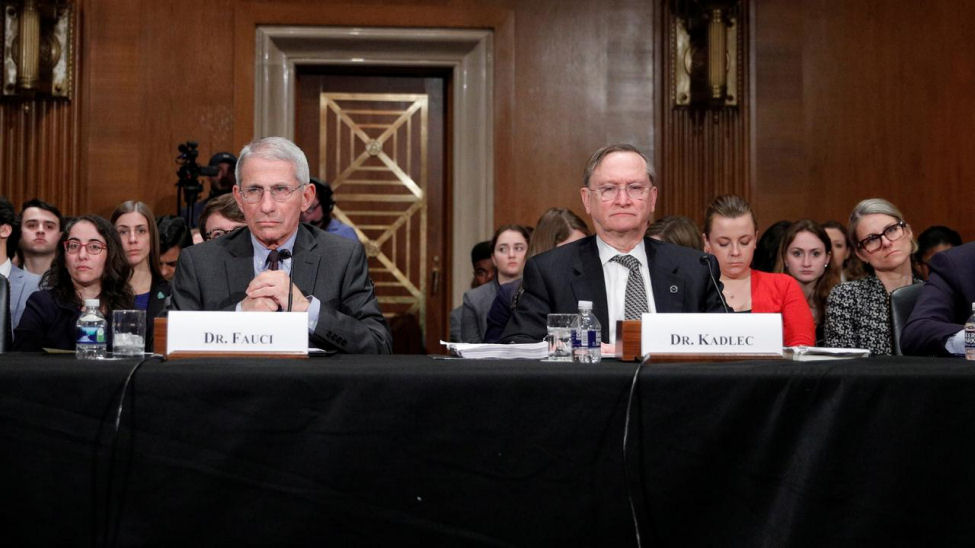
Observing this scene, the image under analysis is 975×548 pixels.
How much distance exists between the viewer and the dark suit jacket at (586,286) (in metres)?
2.84

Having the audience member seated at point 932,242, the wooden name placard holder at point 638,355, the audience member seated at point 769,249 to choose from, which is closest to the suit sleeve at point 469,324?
the audience member seated at point 769,249

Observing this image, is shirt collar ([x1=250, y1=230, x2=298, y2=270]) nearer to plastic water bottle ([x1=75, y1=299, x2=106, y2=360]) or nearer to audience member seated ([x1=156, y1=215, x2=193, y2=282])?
plastic water bottle ([x1=75, y1=299, x2=106, y2=360])

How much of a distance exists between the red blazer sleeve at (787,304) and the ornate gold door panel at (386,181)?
2870 millimetres

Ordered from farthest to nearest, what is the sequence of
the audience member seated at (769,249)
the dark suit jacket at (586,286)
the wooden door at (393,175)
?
the wooden door at (393,175) → the audience member seated at (769,249) → the dark suit jacket at (586,286)

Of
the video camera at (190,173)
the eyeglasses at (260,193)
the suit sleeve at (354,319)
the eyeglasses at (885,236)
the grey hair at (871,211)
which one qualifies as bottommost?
the suit sleeve at (354,319)

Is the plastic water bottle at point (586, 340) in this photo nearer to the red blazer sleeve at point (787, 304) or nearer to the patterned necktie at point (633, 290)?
the patterned necktie at point (633, 290)

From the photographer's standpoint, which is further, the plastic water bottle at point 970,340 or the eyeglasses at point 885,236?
the eyeglasses at point 885,236

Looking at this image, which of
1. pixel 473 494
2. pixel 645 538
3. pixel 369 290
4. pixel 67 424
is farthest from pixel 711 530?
pixel 369 290

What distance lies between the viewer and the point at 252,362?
1.92 metres

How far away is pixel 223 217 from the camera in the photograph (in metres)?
4.13

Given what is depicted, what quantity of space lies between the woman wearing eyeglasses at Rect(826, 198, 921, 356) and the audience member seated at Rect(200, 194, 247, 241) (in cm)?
228

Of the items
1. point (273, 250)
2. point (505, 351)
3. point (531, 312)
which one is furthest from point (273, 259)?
point (531, 312)

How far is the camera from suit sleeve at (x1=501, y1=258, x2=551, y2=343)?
9.26 feet

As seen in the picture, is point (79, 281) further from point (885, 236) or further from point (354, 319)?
point (885, 236)
